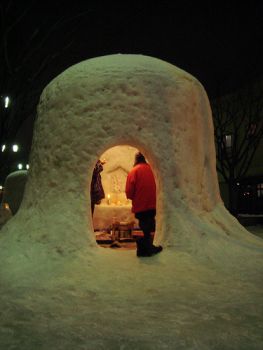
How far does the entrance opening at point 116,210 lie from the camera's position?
8.89 metres

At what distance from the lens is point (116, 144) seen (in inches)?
275

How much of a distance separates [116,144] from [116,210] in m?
4.09

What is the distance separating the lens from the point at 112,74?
7.23 metres

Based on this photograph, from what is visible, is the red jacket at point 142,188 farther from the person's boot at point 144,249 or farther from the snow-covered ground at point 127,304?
the snow-covered ground at point 127,304

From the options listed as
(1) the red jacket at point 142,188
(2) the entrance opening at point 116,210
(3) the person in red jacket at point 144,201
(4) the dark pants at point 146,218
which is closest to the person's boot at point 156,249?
(3) the person in red jacket at point 144,201

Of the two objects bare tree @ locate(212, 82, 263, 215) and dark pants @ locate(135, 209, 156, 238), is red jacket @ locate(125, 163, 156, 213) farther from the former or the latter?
bare tree @ locate(212, 82, 263, 215)

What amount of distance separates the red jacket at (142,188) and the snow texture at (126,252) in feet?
0.75

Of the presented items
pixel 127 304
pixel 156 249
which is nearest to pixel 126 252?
pixel 156 249

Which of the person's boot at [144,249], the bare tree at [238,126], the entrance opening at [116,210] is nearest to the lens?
the person's boot at [144,249]

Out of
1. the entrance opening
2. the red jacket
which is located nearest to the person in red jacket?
the red jacket

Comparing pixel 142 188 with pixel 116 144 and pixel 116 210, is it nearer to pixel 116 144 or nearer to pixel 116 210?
pixel 116 144

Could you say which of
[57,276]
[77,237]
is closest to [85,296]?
[57,276]

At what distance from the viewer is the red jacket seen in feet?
21.4

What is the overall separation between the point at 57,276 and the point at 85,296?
1.00 metres
